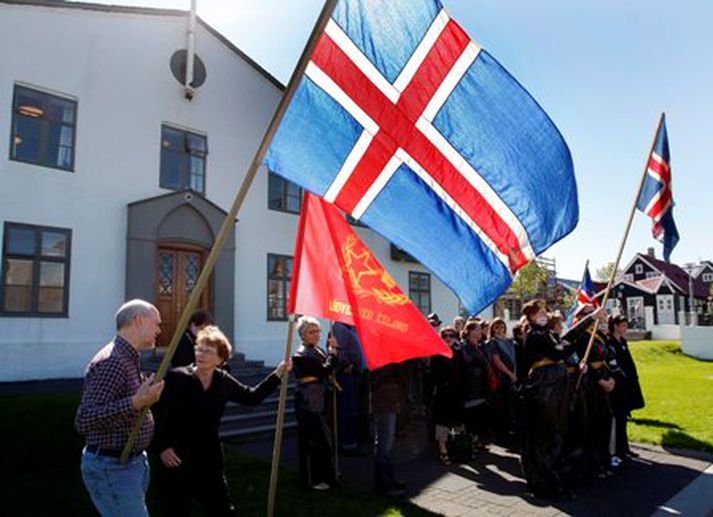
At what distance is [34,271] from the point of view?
11367 mm

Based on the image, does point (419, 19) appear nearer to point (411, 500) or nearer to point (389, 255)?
point (411, 500)

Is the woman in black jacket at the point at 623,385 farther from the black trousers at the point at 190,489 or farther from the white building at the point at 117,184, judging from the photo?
the white building at the point at 117,184

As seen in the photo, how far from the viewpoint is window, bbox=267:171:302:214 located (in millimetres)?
15601

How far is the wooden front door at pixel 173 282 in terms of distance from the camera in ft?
43.5

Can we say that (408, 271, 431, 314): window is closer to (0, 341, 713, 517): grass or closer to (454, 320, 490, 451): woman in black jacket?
(0, 341, 713, 517): grass

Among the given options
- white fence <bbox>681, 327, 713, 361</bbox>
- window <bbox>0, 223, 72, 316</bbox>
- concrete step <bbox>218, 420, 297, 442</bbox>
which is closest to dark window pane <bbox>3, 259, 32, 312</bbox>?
window <bbox>0, 223, 72, 316</bbox>

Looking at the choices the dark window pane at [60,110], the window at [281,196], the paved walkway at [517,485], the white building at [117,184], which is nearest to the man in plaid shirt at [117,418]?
the paved walkway at [517,485]

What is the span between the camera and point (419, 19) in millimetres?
4191

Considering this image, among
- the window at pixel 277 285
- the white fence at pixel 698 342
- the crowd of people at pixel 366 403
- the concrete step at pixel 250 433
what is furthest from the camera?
the white fence at pixel 698 342

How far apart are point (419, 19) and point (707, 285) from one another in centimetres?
7461

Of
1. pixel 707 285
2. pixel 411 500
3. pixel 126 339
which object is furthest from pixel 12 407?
pixel 707 285

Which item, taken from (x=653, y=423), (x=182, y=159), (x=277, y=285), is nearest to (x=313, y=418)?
(x=653, y=423)

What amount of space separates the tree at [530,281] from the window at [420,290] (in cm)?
2446

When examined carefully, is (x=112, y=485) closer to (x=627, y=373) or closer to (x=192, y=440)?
(x=192, y=440)
